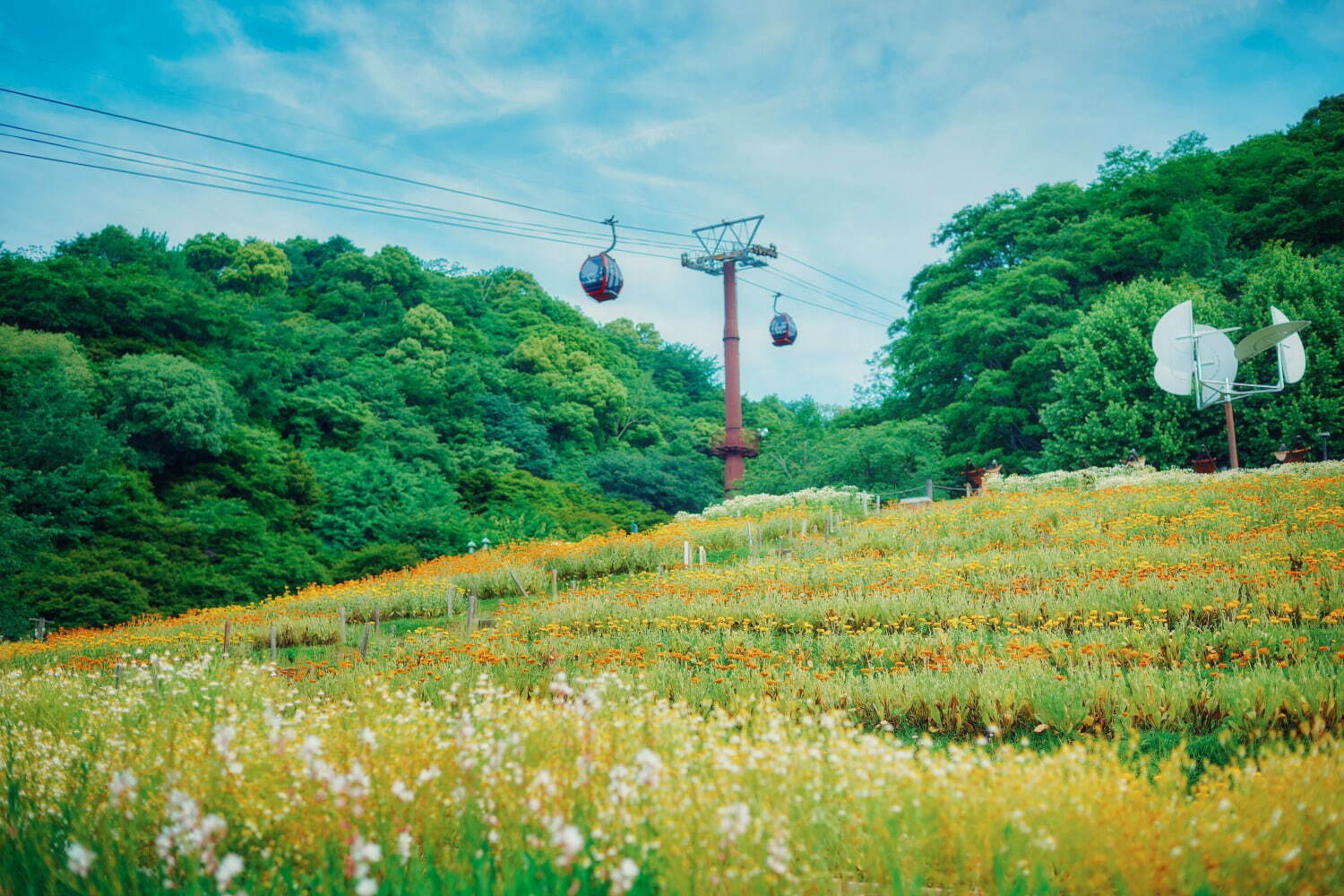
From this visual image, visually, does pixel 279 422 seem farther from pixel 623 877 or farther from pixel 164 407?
pixel 623 877

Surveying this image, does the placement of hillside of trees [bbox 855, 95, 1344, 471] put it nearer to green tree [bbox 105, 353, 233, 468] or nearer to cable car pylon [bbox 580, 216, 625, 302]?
cable car pylon [bbox 580, 216, 625, 302]

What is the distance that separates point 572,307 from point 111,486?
106 feet

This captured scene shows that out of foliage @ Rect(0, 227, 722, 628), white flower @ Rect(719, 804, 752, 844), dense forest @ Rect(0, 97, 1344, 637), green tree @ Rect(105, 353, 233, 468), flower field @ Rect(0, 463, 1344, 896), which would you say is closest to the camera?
white flower @ Rect(719, 804, 752, 844)

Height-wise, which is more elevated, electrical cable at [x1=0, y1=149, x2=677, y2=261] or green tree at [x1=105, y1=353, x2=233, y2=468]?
electrical cable at [x1=0, y1=149, x2=677, y2=261]

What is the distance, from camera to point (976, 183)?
35.2 m

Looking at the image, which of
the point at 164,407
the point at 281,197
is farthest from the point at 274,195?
the point at 164,407

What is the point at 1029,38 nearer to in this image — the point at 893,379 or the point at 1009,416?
the point at 1009,416

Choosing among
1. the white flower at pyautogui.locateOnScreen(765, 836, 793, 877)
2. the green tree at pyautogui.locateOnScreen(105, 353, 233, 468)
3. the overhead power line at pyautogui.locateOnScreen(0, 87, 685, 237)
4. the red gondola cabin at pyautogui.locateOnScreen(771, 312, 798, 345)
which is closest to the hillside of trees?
the red gondola cabin at pyautogui.locateOnScreen(771, 312, 798, 345)

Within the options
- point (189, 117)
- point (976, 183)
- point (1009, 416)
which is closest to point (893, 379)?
point (1009, 416)

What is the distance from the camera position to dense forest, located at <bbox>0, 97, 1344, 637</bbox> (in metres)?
20.8

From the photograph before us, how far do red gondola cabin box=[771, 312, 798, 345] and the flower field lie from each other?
1930cm

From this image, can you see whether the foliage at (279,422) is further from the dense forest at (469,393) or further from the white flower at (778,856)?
the white flower at (778,856)

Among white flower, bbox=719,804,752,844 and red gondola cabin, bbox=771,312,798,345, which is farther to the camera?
red gondola cabin, bbox=771,312,798,345

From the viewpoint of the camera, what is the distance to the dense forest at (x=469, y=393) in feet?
68.3
